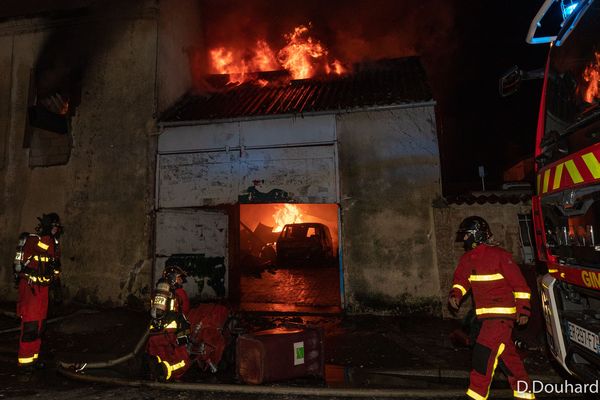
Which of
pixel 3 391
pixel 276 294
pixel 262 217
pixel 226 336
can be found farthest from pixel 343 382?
pixel 262 217

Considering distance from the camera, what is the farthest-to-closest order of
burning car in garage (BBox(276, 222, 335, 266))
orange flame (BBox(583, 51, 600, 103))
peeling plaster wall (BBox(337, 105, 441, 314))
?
burning car in garage (BBox(276, 222, 335, 266)) < peeling plaster wall (BBox(337, 105, 441, 314)) < orange flame (BBox(583, 51, 600, 103))

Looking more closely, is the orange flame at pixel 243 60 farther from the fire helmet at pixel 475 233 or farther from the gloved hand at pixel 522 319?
the gloved hand at pixel 522 319

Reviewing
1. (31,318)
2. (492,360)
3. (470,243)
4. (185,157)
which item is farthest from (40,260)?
(492,360)

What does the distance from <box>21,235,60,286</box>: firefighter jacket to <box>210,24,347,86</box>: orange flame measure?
751 centimetres

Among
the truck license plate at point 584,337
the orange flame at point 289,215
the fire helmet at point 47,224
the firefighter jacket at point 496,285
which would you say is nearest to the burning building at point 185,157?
the fire helmet at point 47,224

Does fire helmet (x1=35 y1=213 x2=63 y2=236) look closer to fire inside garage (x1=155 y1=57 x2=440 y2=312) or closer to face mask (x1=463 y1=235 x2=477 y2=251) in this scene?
fire inside garage (x1=155 y1=57 x2=440 y2=312)

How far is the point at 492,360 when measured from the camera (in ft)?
11.1

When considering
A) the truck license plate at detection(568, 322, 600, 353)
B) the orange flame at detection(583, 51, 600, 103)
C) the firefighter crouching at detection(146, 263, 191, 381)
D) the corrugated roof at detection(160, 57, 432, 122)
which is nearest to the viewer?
the truck license plate at detection(568, 322, 600, 353)

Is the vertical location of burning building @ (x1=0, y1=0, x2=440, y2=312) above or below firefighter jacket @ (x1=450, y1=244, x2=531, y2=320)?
above

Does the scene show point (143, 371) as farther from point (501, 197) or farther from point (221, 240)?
point (501, 197)

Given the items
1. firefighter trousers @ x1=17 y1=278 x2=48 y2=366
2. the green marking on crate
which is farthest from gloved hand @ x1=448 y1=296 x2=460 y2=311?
firefighter trousers @ x1=17 y1=278 x2=48 y2=366

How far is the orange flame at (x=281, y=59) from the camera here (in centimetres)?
1105

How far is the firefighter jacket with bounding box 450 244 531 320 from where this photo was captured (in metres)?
3.48

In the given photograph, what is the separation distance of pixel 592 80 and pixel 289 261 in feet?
37.3
